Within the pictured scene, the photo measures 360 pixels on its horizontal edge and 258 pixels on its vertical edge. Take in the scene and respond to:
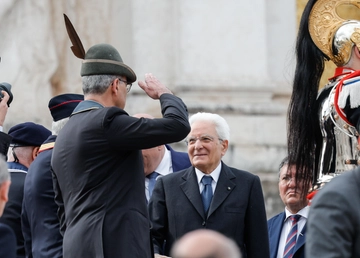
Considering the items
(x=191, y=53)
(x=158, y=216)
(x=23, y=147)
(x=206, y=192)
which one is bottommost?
(x=158, y=216)

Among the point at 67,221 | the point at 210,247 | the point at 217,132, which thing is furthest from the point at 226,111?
the point at 210,247

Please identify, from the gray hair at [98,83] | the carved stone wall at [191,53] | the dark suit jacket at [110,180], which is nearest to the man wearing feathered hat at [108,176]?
the dark suit jacket at [110,180]

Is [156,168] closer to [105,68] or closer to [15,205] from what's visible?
[15,205]

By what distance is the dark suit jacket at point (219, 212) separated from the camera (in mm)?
7371

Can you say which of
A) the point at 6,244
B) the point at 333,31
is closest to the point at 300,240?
the point at 333,31

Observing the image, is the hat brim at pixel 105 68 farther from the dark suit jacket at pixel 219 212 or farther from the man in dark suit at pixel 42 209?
the dark suit jacket at pixel 219 212

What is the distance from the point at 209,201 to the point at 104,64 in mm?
1374

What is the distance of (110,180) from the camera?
6293 millimetres

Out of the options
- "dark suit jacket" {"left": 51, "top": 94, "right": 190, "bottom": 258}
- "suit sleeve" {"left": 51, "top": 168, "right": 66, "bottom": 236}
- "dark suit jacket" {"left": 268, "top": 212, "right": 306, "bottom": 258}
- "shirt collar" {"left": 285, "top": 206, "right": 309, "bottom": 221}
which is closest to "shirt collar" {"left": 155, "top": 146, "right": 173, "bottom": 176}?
"dark suit jacket" {"left": 268, "top": 212, "right": 306, "bottom": 258}

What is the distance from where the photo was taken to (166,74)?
11.5 m

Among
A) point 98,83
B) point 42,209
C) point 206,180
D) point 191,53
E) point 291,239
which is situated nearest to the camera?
point 98,83

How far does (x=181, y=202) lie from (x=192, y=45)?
4.19 m

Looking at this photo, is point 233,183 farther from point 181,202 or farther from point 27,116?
point 27,116

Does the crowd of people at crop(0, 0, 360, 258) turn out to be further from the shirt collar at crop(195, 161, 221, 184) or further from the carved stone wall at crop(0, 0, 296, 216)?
the carved stone wall at crop(0, 0, 296, 216)
